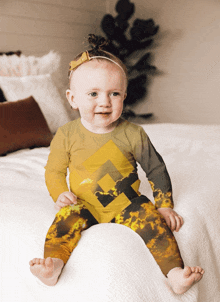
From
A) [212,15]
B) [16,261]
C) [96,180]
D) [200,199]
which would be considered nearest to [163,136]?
[200,199]

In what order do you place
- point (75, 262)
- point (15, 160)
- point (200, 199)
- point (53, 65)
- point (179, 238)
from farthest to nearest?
point (53, 65) < point (15, 160) < point (200, 199) < point (179, 238) < point (75, 262)

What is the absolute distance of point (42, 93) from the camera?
1.81 meters

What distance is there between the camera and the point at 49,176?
Result: 837mm

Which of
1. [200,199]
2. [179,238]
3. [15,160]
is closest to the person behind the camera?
[179,238]

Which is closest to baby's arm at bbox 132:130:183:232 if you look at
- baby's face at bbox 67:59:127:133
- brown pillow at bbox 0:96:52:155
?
baby's face at bbox 67:59:127:133

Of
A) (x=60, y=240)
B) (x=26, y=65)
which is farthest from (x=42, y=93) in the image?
(x=60, y=240)

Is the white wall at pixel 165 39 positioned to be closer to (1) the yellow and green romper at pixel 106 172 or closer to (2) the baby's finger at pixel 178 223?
(1) the yellow and green romper at pixel 106 172

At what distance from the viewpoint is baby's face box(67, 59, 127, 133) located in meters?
0.72

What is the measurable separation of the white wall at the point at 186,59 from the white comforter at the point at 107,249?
1.83m

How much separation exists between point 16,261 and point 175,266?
15.3 inches

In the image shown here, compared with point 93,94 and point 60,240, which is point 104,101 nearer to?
point 93,94

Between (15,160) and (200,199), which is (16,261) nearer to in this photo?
(200,199)

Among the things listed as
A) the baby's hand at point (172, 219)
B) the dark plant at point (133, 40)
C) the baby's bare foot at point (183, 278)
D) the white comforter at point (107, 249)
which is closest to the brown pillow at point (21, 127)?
the white comforter at point (107, 249)

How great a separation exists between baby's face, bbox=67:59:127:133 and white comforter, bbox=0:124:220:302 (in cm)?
29
